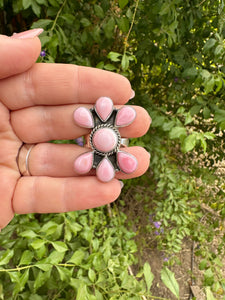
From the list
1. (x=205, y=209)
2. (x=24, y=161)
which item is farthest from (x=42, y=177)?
(x=205, y=209)

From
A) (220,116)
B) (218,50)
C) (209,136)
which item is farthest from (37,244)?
(218,50)

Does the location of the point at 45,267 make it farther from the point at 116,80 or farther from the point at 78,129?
the point at 116,80

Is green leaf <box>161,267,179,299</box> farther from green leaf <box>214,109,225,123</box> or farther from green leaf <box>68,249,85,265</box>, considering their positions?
green leaf <box>214,109,225,123</box>

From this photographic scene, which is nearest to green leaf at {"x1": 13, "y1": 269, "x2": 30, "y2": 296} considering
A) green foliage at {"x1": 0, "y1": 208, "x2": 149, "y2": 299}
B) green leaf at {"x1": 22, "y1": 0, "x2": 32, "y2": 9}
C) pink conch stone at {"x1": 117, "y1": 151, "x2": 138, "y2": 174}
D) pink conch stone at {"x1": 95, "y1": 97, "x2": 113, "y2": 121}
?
green foliage at {"x1": 0, "y1": 208, "x2": 149, "y2": 299}

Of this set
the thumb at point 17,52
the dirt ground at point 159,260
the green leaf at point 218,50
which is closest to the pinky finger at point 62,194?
the thumb at point 17,52

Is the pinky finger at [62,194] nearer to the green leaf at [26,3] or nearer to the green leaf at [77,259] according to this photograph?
the green leaf at [77,259]

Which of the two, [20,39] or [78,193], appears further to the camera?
[78,193]
